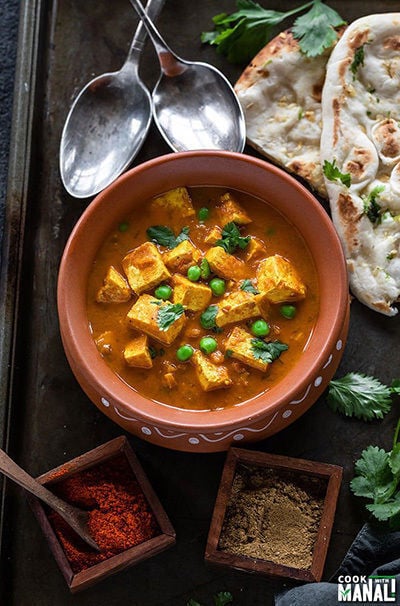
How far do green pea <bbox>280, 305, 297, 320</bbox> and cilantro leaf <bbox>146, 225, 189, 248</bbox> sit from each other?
0.64 m

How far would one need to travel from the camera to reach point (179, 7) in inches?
210

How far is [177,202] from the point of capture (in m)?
4.79

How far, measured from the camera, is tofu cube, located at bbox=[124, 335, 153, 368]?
4516 millimetres

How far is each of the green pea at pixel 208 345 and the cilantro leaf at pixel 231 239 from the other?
48cm

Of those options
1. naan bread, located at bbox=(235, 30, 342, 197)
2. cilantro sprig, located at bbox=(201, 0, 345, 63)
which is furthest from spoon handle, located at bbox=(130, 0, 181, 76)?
naan bread, located at bbox=(235, 30, 342, 197)

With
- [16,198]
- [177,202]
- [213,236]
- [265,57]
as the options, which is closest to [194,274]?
[213,236]

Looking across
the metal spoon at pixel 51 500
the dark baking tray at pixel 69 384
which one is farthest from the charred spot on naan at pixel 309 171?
the metal spoon at pixel 51 500

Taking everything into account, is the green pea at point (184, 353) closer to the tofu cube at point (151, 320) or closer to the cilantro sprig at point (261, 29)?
the tofu cube at point (151, 320)

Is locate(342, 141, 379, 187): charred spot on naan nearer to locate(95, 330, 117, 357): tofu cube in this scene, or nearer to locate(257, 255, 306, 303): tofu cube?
locate(257, 255, 306, 303): tofu cube

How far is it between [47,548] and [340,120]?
2.92 metres

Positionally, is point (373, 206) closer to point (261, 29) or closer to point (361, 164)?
point (361, 164)

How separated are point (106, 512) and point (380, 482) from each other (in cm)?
149

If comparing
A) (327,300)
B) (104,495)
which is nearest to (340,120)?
(327,300)

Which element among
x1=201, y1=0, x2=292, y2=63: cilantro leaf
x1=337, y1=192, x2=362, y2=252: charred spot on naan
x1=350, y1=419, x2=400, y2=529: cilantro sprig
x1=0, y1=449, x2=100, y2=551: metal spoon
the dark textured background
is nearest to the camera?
x1=0, y1=449, x2=100, y2=551: metal spoon
